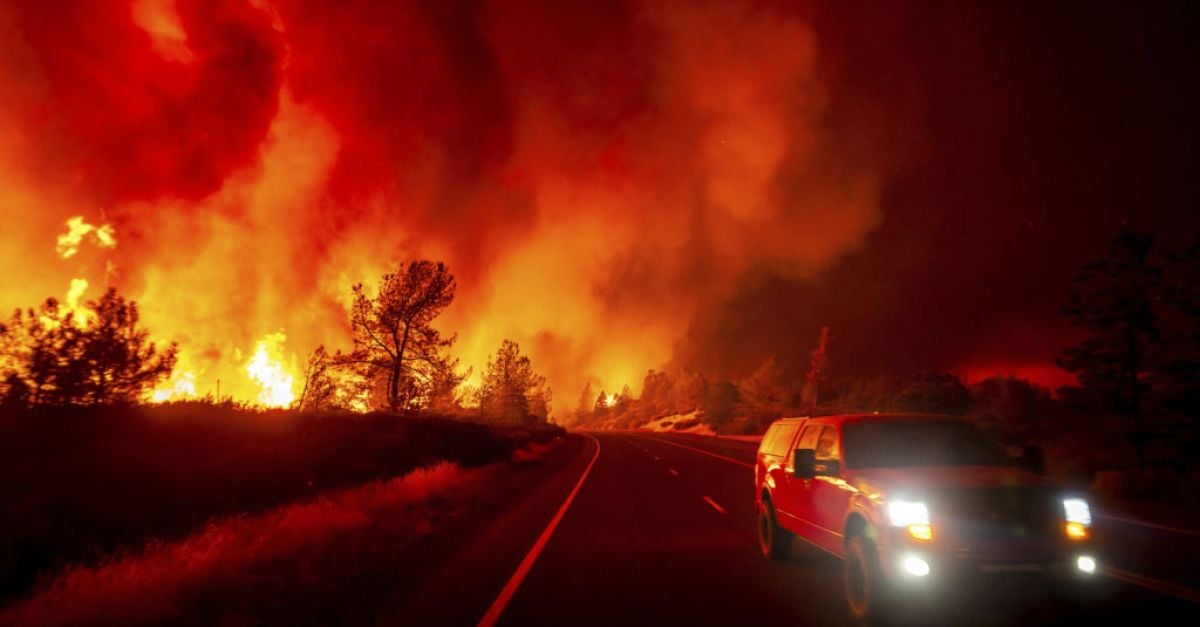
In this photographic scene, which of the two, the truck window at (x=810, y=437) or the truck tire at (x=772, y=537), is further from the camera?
the truck tire at (x=772, y=537)

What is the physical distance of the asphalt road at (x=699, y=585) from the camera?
6.04 m

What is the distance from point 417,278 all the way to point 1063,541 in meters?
Answer: 30.8

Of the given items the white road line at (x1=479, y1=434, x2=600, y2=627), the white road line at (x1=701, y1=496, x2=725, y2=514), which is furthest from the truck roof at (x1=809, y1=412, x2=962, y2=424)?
the white road line at (x1=701, y1=496, x2=725, y2=514)

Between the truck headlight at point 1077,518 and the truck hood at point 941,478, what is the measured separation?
24 centimetres

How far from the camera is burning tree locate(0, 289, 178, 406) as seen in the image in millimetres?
14203

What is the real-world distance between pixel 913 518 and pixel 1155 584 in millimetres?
4036

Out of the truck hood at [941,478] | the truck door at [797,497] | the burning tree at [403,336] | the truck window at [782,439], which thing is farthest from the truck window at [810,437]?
the burning tree at [403,336]

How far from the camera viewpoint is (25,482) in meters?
11.4

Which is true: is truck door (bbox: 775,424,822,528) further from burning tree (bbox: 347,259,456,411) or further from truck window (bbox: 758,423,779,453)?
burning tree (bbox: 347,259,456,411)

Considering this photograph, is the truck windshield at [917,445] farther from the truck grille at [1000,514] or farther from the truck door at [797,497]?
the truck grille at [1000,514]

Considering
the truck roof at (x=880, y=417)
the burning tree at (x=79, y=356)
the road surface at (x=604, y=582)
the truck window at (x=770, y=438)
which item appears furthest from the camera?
the burning tree at (x=79, y=356)

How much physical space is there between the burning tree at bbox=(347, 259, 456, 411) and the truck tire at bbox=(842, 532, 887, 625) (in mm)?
27920

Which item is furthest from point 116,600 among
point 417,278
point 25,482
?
point 417,278

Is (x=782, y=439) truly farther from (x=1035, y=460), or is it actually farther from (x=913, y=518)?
(x=913, y=518)
